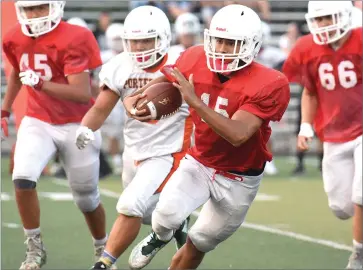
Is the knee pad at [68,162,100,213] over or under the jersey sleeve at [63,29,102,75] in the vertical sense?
under

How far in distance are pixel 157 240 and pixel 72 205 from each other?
3.84m

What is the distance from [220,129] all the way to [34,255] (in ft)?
5.38

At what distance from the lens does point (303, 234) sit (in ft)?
24.6

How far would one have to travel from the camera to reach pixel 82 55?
6133 millimetres

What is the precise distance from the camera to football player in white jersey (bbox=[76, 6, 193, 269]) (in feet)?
18.3

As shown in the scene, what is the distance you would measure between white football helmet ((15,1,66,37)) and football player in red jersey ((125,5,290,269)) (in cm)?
122

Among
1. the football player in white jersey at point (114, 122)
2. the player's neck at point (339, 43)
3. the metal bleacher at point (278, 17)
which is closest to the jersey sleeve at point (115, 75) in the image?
the player's neck at point (339, 43)

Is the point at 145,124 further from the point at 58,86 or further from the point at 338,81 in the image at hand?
the point at 338,81

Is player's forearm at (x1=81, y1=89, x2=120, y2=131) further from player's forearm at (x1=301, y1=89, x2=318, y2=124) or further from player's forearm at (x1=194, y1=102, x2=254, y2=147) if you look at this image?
player's forearm at (x1=301, y1=89, x2=318, y2=124)

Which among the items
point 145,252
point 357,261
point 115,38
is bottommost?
point 115,38

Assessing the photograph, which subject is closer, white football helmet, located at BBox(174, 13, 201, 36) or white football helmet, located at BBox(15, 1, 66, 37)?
white football helmet, located at BBox(15, 1, 66, 37)

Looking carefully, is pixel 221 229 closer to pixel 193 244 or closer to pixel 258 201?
pixel 193 244

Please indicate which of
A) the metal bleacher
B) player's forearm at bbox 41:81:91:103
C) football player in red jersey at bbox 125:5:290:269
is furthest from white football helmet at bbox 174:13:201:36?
football player in red jersey at bbox 125:5:290:269

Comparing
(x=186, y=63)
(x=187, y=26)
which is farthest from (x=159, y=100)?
(x=187, y=26)
